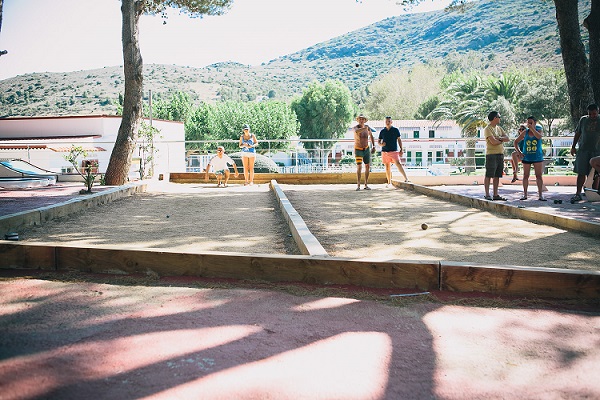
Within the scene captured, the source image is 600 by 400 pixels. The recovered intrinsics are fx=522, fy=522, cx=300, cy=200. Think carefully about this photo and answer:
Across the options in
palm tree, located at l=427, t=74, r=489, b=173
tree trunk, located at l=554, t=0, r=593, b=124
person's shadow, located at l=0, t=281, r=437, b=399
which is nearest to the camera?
person's shadow, located at l=0, t=281, r=437, b=399

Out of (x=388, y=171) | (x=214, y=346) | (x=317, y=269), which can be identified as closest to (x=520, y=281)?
(x=317, y=269)

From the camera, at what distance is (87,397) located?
2.06 metres

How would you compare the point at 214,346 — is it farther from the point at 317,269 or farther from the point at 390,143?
the point at 390,143

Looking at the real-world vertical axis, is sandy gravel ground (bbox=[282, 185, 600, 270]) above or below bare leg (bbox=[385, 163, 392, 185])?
below

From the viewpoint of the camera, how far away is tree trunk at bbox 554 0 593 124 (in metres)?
11.7

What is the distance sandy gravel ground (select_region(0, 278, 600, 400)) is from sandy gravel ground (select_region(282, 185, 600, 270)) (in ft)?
3.35

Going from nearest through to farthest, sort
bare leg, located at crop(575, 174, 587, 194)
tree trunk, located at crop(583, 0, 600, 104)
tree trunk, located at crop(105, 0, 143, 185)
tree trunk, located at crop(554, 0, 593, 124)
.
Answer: bare leg, located at crop(575, 174, 587, 194) < tree trunk, located at crop(583, 0, 600, 104) < tree trunk, located at crop(554, 0, 593, 124) < tree trunk, located at crop(105, 0, 143, 185)

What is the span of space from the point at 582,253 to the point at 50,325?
171 inches

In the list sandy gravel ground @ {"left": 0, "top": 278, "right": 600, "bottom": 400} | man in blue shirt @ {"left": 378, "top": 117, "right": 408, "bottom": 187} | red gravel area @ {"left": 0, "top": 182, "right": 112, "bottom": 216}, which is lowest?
sandy gravel ground @ {"left": 0, "top": 278, "right": 600, "bottom": 400}

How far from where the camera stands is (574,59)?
1187 centimetres

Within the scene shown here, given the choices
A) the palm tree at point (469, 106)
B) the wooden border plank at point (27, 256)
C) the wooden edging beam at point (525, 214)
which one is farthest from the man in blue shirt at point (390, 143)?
the palm tree at point (469, 106)

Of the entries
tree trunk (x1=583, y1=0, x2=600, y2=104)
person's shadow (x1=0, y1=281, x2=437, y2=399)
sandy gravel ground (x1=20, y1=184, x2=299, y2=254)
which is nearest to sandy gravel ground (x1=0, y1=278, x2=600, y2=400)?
person's shadow (x1=0, y1=281, x2=437, y2=399)

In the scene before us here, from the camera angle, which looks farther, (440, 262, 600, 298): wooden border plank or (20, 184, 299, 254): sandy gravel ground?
(20, 184, 299, 254): sandy gravel ground

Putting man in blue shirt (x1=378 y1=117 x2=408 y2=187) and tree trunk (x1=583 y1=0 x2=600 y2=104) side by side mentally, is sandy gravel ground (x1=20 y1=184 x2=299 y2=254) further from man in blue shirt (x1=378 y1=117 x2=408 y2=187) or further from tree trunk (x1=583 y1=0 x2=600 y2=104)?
tree trunk (x1=583 y1=0 x2=600 y2=104)
